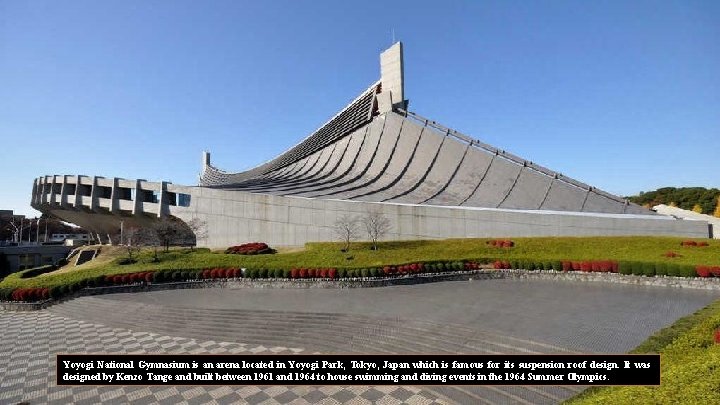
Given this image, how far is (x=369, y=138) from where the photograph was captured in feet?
126

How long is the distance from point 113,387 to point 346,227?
735 inches

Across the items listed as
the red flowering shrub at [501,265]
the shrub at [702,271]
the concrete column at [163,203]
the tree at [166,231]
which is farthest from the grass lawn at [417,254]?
the concrete column at [163,203]

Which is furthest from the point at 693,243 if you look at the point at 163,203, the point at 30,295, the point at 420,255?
the point at 163,203

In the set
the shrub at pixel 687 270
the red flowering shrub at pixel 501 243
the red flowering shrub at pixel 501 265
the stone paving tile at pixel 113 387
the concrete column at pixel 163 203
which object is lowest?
the stone paving tile at pixel 113 387

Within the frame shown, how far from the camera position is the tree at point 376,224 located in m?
26.9

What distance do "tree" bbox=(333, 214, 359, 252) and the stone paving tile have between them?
15.4 m

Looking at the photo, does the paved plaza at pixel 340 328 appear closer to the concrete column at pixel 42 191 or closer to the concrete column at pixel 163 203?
the concrete column at pixel 163 203

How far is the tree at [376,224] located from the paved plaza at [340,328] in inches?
305

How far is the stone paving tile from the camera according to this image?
8.65 meters

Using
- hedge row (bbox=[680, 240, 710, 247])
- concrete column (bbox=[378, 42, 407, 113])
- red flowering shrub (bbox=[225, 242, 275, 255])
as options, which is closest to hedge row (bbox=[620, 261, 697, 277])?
hedge row (bbox=[680, 240, 710, 247])

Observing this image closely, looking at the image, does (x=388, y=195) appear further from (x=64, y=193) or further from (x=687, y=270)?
(x=64, y=193)

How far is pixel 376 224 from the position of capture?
26.9 meters

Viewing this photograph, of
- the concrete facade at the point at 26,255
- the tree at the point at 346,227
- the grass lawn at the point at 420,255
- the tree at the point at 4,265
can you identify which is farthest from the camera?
the concrete facade at the point at 26,255

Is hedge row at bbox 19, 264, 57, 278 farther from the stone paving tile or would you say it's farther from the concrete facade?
the concrete facade
